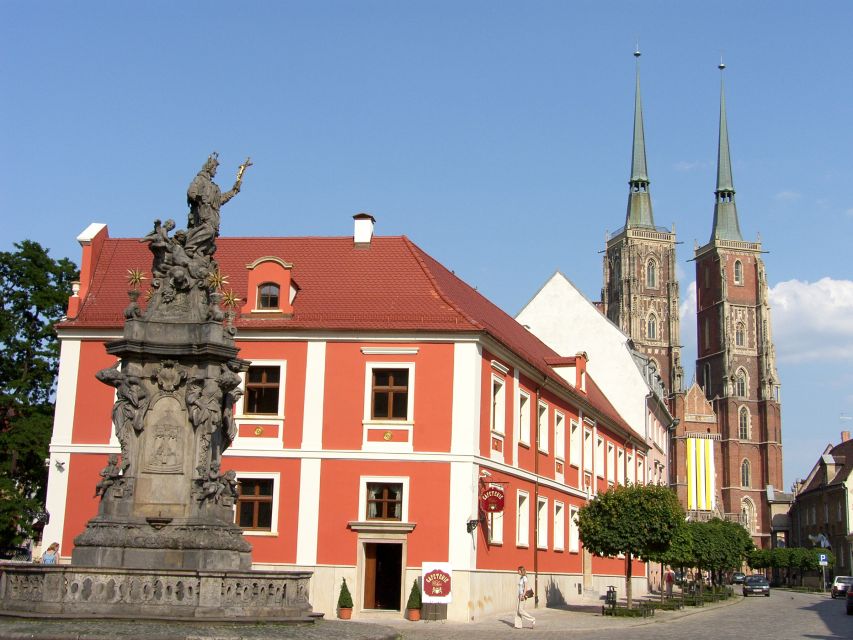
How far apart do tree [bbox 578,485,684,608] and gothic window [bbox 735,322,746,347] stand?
348 feet

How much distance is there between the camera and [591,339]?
54188mm

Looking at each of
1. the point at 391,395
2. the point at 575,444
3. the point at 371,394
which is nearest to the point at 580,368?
the point at 575,444

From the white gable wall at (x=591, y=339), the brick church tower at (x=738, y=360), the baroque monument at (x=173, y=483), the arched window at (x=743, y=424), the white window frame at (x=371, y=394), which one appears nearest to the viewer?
the baroque monument at (x=173, y=483)

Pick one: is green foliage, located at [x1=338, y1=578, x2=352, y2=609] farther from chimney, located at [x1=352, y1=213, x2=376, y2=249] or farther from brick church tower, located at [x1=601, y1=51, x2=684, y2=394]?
brick church tower, located at [x1=601, y1=51, x2=684, y2=394]

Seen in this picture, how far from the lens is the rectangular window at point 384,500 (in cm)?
2858

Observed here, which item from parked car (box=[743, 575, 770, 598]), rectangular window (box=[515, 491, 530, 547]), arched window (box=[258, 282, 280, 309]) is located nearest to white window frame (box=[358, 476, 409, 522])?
rectangular window (box=[515, 491, 530, 547])

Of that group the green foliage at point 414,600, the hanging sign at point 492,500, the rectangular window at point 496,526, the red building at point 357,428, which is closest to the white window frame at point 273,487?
the red building at point 357,428

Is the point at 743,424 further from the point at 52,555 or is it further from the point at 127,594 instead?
the point at 127,594

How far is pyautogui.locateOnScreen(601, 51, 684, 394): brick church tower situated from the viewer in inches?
5591

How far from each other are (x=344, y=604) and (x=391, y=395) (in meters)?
5.91

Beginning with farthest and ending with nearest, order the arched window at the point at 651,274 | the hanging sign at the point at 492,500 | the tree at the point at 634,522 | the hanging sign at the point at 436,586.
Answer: the arched window at the point at 651,274, the tree at the point at 634,522, the hanging sign at the point at 492,500, the hanging sign at the point at 436,586

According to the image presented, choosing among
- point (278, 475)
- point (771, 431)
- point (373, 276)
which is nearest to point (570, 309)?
point (373, 276)

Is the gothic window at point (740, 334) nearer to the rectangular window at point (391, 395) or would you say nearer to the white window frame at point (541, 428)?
the white window frame at point (541, 428)

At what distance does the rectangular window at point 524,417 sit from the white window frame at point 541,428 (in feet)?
2.66
